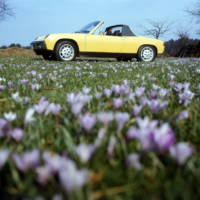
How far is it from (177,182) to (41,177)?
0.38 metres

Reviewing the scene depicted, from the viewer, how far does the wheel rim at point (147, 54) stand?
11.4m

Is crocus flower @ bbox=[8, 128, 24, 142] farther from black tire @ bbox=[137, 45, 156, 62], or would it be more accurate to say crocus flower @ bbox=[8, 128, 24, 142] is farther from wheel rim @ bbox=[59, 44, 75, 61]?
black tire @ bbox=[137, 45, 156, 62]

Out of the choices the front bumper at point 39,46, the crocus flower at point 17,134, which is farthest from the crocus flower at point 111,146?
the front bumper at point 39,46

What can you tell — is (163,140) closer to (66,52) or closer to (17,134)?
(17,134)

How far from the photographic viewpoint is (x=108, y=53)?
10750 millimetres

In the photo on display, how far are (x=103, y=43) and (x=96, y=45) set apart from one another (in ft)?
1.02

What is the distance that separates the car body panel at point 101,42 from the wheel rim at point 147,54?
0.78 feet

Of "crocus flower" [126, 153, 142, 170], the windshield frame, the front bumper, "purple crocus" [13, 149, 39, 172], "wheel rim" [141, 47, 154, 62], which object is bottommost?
"crocus flower" [126, 153, 142, 170]

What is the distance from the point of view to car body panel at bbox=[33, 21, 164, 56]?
378 inches

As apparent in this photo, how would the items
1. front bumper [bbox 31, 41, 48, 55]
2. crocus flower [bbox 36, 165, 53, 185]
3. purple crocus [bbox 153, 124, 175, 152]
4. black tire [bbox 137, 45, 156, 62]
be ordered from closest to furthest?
1. crocus flower [bbox 36, 165, 53, 185]
2. purple crocus [bbox 153, 124, 175, 152]
3. front bumper [bbox 31, 41, 48, 55]
4. black tire [bbox 137, 45, 156, 62]

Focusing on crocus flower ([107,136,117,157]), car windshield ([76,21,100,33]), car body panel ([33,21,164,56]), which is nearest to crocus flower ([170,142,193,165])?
crocus flower ([107,136,117,157])

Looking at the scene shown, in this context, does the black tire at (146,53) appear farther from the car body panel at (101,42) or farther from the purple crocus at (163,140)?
the purple crocus at (163,140)

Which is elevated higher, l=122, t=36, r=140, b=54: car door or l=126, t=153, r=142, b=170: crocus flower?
l=122, t=36, r=140, b=54: car door

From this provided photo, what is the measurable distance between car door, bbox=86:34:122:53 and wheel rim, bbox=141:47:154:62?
1235 millimetres
